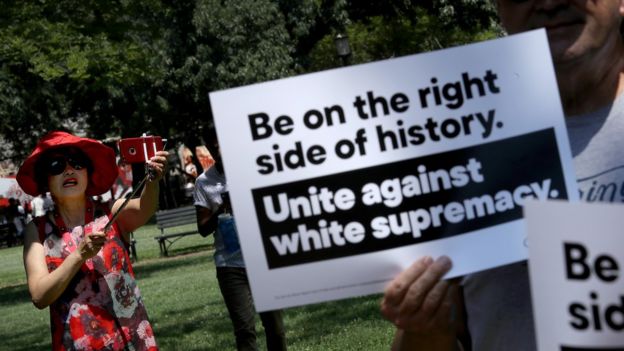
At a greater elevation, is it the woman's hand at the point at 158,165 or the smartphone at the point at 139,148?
the smartphone at the point at 139,148

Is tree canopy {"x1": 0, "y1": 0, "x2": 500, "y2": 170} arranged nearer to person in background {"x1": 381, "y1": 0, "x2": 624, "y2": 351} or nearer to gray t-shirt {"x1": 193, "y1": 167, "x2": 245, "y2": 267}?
gray t-shirt {"x1": 193, "y1": 167, "x2": 245, "y2": 267}

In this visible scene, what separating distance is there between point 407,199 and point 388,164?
0.26 feet

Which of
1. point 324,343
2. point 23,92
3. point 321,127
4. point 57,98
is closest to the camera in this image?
point 321,127

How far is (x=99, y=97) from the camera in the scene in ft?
143

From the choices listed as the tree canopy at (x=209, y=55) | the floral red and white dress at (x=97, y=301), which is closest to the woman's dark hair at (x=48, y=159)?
the floral red and white dress at (x=97, y=301)

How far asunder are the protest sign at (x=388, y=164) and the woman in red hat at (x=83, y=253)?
10.4ft

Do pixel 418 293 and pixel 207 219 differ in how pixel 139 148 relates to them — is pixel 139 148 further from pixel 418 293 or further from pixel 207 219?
pixel 418 293

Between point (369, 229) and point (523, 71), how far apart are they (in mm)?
436

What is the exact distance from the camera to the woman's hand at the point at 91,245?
5.35m

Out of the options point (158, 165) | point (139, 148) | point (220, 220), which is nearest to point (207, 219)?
point (220, 220)

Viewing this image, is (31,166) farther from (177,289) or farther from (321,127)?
(177,289)

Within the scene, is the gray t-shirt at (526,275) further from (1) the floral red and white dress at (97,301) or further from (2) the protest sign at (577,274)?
(1) the floral red and white dress at (97,301)

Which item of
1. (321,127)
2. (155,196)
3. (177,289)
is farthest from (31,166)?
(177,289)

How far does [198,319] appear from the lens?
1300 cm
